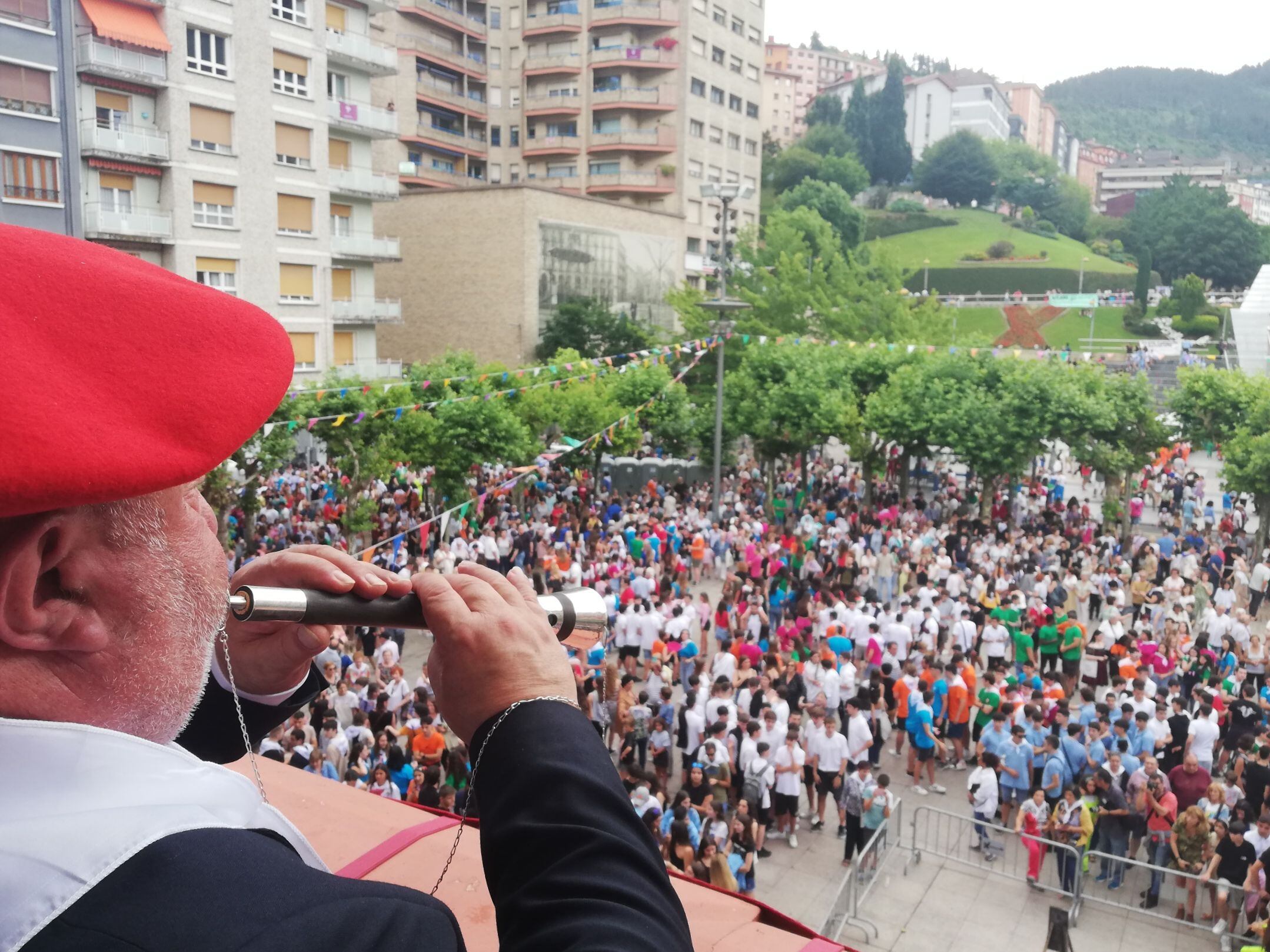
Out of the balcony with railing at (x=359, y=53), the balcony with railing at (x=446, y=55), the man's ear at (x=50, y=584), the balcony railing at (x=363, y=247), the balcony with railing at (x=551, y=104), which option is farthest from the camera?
the balcony with railing at (x=551, y=104)

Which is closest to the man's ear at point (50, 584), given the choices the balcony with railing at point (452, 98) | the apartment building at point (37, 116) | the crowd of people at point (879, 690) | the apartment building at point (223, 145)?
the crowd of people at point (879, 690)

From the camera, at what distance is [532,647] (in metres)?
1.47

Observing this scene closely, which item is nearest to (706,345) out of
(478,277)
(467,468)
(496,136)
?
(467,468)

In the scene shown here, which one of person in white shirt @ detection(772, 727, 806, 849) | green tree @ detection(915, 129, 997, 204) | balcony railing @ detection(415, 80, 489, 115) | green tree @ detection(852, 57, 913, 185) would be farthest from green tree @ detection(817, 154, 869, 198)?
person in white shirt @ detection(772, 727, 806, 849)

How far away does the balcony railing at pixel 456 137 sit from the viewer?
53000mm

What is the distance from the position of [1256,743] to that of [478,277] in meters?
34.1

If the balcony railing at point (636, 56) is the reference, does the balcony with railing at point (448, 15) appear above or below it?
above

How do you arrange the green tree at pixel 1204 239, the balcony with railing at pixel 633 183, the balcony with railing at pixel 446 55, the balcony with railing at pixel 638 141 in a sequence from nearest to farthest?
the balcony with railing at pixel 446 55, the balcony with railing at pixel 638 141, the balcony with railing at pixel 633 183, the green tree at pixel 1204 239

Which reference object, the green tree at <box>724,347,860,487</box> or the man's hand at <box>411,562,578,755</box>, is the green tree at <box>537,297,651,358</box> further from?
the man's hand at <box>411,562,578,755</box>

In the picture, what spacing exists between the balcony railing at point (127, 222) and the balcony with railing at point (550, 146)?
30.7m

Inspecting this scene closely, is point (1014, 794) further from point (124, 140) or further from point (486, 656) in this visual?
point (124, 140)

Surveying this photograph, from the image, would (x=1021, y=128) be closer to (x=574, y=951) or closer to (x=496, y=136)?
(x=496, y=136)

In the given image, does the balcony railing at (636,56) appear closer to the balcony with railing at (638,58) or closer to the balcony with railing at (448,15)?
the balcony with railing at (638,58)

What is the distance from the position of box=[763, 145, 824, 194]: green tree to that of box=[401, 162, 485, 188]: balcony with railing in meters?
37.1
